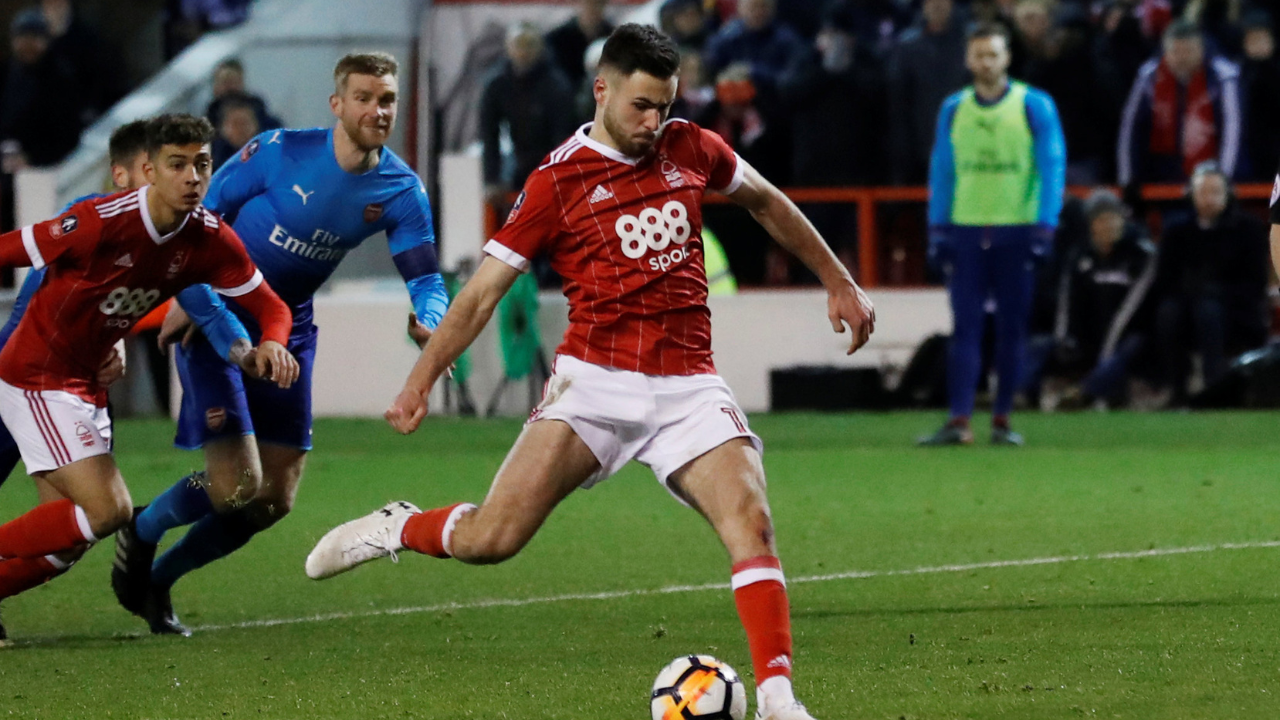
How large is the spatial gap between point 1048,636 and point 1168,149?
974cm

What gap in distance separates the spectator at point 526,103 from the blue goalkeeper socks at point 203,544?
29.3 feet

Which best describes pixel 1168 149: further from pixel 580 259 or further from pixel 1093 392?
pixel 580 259

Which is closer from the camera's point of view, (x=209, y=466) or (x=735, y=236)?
(x=209, y=466)

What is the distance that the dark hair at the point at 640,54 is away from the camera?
5.67 meters

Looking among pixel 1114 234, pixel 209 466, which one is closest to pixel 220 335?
pixel 209 466

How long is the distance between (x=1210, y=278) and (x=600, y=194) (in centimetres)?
1007

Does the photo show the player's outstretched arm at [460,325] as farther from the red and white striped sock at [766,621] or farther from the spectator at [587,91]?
the spectator at [587,91]

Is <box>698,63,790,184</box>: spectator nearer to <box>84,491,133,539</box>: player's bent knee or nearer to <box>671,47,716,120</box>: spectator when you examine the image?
<box>671,47,716,120</box>: spectator

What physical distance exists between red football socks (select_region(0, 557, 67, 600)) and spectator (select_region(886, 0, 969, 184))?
10008mm

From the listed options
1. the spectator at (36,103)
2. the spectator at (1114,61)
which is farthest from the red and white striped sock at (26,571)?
the spectator at (36,103)

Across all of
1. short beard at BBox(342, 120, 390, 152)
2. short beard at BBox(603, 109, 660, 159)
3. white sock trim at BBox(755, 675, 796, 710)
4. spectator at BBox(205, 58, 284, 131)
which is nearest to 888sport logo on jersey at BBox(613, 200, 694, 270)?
short beard at BBox(603, 109, 660, 159)

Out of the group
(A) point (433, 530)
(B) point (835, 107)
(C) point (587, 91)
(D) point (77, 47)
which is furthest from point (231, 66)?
(A) point (433, 530)

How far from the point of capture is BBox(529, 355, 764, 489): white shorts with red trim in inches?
227

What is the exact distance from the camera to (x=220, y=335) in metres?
7.17
